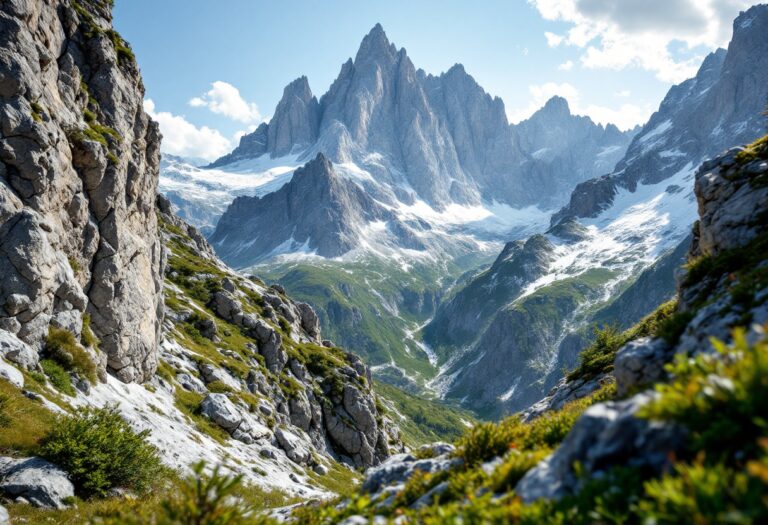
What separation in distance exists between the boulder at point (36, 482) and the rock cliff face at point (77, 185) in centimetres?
1054

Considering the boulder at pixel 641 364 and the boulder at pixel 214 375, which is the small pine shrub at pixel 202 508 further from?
the boulder at pixel 214 375

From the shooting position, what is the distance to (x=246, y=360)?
70.6 meters

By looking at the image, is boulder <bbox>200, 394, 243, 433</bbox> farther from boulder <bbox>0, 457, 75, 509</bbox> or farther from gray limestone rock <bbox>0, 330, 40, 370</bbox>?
boulder <bbox>0, 457, 75, 509</bbox>

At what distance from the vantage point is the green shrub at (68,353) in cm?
2669

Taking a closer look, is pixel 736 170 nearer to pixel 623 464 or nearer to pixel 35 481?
pixel 623 464

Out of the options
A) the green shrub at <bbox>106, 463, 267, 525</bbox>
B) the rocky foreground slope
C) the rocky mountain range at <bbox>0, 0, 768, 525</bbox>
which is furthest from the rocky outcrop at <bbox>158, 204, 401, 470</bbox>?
the green shrub at <bbox>106, 463, 267, 525</bbox>

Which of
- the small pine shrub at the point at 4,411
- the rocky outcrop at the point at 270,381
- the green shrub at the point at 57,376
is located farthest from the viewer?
the rocky outcrop at the point at 270,381

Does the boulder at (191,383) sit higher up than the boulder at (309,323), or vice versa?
the boulder at (309,323)

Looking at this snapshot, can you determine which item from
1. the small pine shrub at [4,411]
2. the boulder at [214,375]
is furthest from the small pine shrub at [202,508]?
the boulder at [214,375]

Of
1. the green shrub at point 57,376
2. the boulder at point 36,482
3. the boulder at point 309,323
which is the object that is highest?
the boulder at point 309,323

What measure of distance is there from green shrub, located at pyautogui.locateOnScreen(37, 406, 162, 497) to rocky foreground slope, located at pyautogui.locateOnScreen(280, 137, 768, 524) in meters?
11.1

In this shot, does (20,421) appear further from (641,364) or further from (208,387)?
(208,387)

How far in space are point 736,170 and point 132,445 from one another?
28.6 metres

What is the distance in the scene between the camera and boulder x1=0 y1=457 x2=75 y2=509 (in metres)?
15.7
